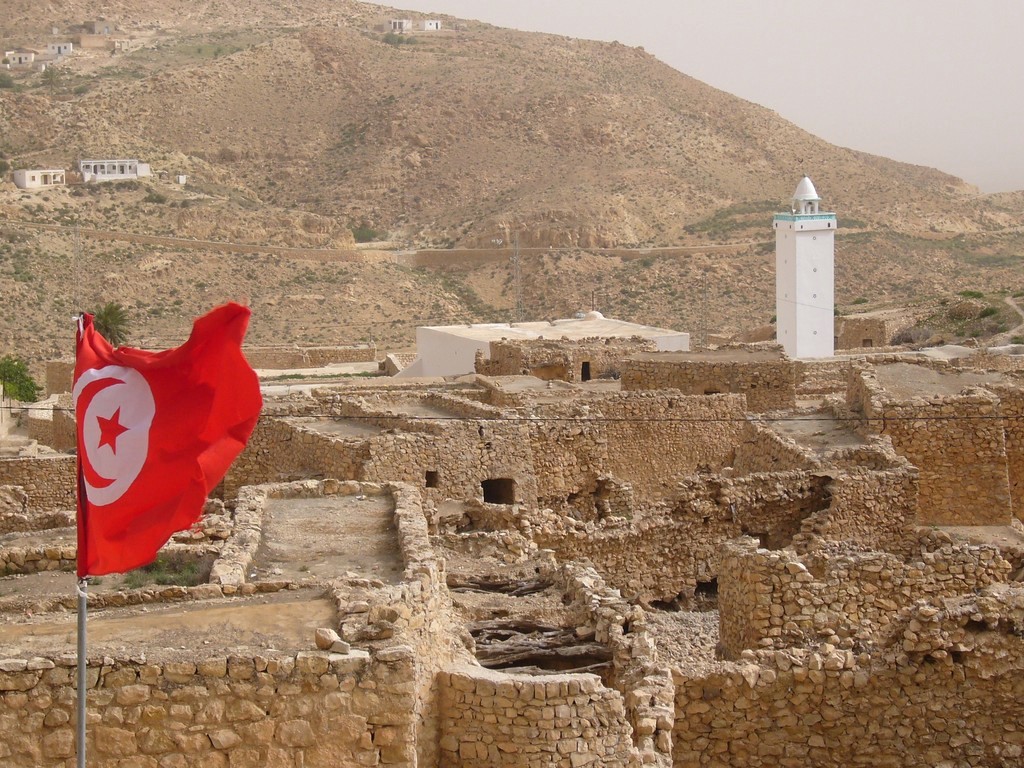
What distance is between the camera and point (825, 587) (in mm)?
10406

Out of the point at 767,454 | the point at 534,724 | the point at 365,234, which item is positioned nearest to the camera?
the point at 534,724

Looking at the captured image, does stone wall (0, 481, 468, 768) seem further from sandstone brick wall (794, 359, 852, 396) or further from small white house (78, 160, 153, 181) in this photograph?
small white house (78, 160, 153, 181)

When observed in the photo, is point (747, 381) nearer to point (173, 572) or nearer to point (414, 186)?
point (173, 572)

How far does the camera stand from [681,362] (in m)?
22.2

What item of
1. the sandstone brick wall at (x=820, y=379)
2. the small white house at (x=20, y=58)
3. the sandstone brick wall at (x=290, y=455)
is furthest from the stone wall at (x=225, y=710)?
the small white house at (x=20, y=58)

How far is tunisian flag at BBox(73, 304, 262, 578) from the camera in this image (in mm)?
6602

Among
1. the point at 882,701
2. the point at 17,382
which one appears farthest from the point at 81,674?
the point at 17,382

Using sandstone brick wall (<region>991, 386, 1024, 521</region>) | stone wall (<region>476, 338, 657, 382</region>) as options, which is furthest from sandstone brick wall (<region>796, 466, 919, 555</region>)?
stone wall (<region>476, 338, 657, 382</region>)

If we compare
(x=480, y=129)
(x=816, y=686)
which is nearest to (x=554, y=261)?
(x=480, y=129)

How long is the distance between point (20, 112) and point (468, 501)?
8983cm

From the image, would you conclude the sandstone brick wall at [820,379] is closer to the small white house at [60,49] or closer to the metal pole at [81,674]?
the metal pole at [81,674]

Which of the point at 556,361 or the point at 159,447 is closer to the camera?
the point at 159,447

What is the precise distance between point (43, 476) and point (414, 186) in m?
82.8

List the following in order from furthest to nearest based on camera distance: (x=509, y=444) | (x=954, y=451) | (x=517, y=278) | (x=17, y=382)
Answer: (x=517, y=278) < (x=17, y=382) < (x=509, y=444) < (x=954, y=451)
